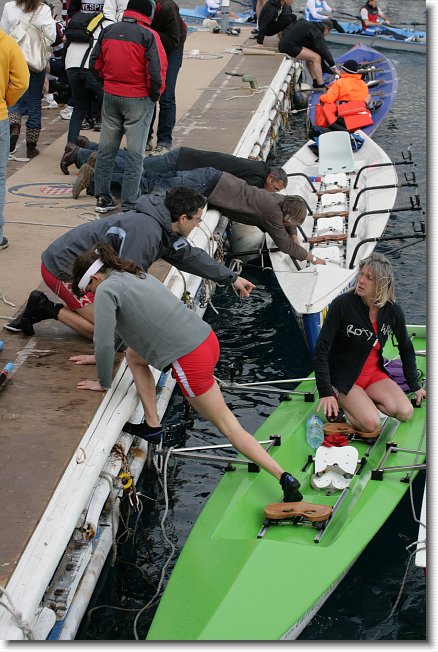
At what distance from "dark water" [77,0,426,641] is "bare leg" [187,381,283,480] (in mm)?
917

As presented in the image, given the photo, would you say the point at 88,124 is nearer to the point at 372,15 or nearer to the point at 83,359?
the point at 83,359

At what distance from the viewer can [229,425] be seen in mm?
6332

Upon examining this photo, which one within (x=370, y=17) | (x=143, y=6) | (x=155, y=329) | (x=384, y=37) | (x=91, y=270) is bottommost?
(x=384, y=37)

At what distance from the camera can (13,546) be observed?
5.17 metres

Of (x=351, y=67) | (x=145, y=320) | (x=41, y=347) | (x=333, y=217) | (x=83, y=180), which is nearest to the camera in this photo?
(x=145, y=320)

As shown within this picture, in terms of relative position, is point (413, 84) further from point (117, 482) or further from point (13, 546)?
point (13, 546)

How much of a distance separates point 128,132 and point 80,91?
2113 millimetres

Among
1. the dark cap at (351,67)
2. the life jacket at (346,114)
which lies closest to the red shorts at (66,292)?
the life jacket at (346,114)

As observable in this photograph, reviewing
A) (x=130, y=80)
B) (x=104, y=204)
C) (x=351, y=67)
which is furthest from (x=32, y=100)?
(x=351, y=67)

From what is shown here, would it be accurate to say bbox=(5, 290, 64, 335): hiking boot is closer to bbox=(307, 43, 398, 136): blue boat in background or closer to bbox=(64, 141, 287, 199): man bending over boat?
bbox=(64, 141, 287, 199): man bending over boat

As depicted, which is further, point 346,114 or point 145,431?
point 346,114

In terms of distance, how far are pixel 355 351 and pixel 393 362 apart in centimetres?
83

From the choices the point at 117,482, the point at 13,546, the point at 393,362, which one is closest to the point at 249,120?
the point at 393,362

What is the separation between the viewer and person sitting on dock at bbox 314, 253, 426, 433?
7031 millimetres
